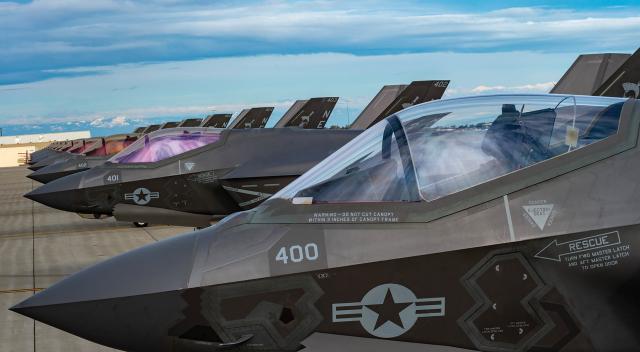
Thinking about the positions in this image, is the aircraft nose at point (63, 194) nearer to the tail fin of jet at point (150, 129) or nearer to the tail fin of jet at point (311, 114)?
the tail fin of jet at point (311, 114)

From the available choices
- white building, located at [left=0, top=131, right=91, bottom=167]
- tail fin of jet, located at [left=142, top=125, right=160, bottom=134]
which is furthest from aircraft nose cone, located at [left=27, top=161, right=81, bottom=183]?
white building, located at [left=0, top=131, right=91, bottom=167]

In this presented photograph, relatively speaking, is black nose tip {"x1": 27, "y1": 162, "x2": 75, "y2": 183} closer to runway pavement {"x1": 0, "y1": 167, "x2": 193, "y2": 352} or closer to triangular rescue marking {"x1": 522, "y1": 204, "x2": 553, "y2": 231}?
runway pavement {"x1": 0, "y1": 167, "x2": 193, "y2": 352}

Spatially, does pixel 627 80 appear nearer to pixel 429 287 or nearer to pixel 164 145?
pixel 164 145

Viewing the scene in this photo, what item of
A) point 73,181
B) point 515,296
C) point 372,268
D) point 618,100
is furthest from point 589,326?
point 73,181

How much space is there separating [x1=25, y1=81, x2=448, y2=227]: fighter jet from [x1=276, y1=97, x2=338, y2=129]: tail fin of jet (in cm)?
1531

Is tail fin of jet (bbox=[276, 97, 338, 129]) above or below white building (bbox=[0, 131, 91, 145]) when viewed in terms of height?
below

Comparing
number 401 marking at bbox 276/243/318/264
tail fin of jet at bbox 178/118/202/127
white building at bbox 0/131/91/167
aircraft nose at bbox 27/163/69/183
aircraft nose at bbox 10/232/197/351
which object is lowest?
aircraft nose at bbox 10/232/197/351

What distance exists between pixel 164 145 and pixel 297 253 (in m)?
13.0

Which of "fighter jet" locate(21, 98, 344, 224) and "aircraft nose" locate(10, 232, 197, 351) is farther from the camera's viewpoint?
"fighter jet" locate(21, 98, 344, 224)

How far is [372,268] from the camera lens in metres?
4.29

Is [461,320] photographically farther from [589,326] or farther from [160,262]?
[160,262]

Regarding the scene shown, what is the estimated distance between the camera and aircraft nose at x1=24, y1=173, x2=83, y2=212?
1841cm

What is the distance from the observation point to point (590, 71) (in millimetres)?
20266

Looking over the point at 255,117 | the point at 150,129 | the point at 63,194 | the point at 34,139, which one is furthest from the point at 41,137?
the point at 63,194
